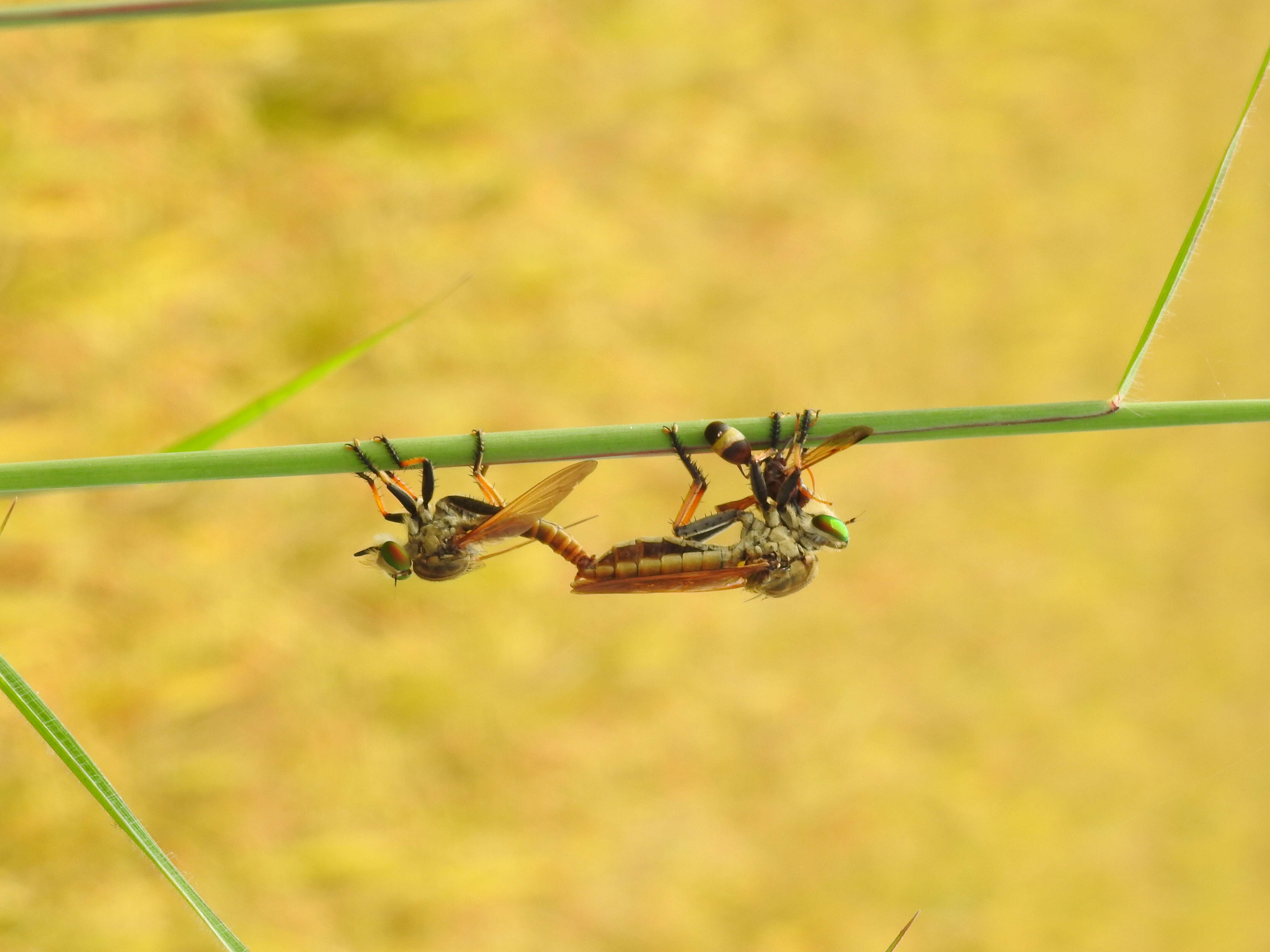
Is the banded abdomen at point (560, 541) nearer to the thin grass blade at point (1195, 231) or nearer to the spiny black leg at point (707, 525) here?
the spiny black leg at point (707, 525)

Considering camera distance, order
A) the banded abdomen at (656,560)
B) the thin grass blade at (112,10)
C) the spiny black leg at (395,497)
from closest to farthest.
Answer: the thin grass blade at (112,10)
the spiny black leg at (395,497)
the banded abdomen at (656,560)

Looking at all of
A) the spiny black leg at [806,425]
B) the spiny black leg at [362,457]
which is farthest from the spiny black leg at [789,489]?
the spiny black leg at [362,457]

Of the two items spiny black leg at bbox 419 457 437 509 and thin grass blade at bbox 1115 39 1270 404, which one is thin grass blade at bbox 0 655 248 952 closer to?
spiny black leg at bbox 419 457 437 509

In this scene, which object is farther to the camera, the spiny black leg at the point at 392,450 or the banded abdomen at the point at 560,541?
the banded abdomen at the point at 560,541

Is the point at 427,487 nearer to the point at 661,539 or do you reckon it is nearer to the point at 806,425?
the point at 661,539

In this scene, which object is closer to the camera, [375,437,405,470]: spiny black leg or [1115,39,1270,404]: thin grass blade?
[1115,39,1270,404]: thin grass blade

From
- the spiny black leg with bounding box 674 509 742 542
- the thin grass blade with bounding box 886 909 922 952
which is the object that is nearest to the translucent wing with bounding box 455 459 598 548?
the spiny black leg with bounding box 674 509 742 542

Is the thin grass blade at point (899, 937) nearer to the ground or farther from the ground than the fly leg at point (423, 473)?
nearer to the ground
